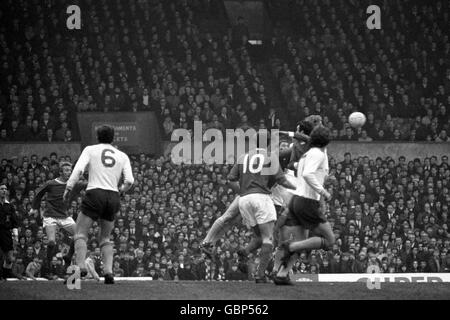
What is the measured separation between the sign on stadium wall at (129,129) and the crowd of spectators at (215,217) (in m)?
1.58

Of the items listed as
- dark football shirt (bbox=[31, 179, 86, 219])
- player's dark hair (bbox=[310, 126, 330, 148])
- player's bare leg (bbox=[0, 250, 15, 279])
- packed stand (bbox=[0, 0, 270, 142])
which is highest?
packed stand (bbox=[0, 0, 270, 142])

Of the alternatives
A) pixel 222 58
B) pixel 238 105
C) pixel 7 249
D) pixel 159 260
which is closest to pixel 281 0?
pixel 222 58

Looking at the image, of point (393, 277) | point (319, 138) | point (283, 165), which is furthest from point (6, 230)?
point (393, 277)

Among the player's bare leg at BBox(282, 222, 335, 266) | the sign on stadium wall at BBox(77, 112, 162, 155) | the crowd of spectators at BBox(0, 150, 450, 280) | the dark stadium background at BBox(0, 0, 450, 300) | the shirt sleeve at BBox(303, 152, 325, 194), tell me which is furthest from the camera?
the sign on stadium wall at BBox(77, 112, 162, 155)

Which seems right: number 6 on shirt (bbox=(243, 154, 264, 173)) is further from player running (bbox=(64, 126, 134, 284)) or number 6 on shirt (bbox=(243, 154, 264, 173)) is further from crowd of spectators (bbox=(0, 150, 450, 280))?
crowd of spectators (bbox=(0, 150, 450, 280))

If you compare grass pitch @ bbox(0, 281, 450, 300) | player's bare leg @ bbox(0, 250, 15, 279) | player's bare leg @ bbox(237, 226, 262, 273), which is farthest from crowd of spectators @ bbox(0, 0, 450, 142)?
grass pitch @ bbox(0, 281, 450, 300)

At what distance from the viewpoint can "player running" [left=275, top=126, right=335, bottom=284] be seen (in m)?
13.1

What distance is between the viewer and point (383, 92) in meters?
30.2

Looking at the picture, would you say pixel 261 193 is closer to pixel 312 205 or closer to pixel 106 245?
pixel 312 205

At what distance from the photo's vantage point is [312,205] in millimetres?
13195

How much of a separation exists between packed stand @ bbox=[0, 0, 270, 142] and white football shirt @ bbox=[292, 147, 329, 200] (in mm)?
15245

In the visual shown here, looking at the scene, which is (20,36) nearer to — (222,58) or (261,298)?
(222,58)

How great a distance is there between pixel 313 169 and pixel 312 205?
1.84 ft
